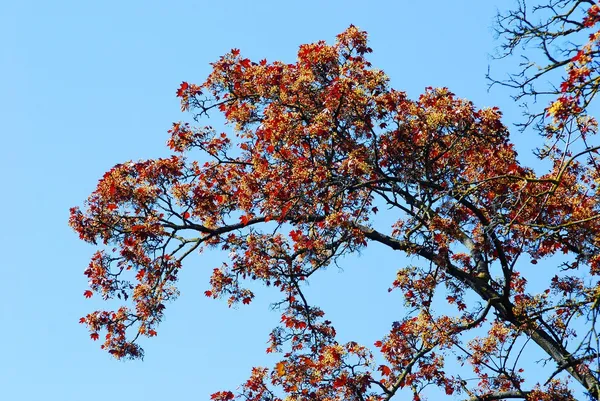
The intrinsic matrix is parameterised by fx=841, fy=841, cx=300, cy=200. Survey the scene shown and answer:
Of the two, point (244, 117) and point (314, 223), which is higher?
point (244, 117)

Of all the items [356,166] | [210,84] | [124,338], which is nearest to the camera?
[356,166]

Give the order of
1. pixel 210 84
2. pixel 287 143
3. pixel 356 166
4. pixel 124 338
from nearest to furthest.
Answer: pixel 356 166, pixel 287 143, pixel 124 338, pixel 210 84

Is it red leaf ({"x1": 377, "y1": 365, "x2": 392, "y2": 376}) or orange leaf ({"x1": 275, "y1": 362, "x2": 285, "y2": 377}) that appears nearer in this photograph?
red leaf ({"x1": 377, "y1": 365, "x2": 392, "y2": 376})

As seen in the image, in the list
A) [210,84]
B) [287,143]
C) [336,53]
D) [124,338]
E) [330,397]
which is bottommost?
[330,397]

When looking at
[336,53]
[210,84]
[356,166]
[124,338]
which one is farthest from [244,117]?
[124,338]

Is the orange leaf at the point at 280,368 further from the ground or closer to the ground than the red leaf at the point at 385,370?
further from the ground

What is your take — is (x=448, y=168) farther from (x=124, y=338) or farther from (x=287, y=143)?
(x=124, y=338)

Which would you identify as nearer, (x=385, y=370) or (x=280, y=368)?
(x=385, y=370)

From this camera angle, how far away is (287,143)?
486 inches

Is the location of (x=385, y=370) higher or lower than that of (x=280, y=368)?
lower

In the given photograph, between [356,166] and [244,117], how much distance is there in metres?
3.03

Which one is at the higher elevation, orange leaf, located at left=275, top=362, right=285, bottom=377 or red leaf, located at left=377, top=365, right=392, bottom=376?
orange leaf, located at left=275, top=362, right=285, bottom=377

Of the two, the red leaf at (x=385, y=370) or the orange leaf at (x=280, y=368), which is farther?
the orange leaf at (x=280, y=368)

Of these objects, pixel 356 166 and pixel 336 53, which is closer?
pixel 356 166
